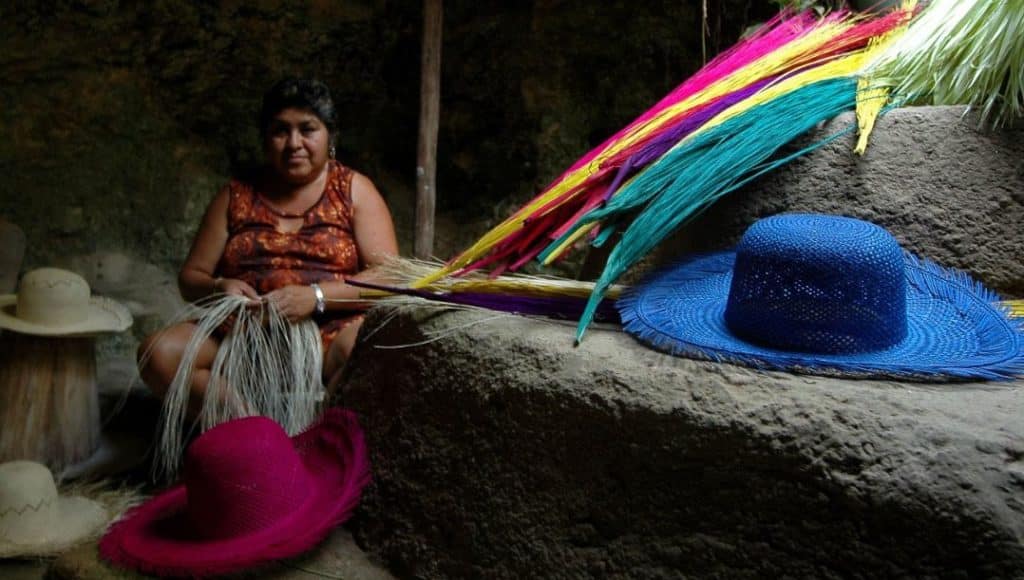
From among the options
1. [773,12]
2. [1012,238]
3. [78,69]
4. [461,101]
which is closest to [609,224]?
[1012,238]

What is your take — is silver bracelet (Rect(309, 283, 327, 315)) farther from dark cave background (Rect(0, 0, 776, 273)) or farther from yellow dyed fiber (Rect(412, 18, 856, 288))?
dark cave background (Rect(0, 0, 776, 273))

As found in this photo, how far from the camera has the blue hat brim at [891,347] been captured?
0.94m

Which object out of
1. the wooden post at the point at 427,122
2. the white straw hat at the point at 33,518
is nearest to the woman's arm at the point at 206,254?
the white straw hat at the point at 33,518

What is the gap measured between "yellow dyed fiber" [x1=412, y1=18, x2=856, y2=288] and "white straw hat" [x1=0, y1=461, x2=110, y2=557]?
1105mm

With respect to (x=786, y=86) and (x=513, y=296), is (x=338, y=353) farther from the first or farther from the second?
(x=786, y=86)

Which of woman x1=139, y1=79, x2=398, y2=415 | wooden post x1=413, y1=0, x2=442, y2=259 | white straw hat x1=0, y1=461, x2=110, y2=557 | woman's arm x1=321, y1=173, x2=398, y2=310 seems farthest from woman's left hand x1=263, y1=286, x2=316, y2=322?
wooden post x1=413, y1=0, x2=442, y2=259

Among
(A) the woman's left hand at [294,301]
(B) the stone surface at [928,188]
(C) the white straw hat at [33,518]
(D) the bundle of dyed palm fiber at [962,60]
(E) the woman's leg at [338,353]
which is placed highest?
(D) the bundle of dyed palm fiber at [962,60]

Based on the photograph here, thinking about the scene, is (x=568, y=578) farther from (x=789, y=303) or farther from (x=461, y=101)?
(x=461, y=101)

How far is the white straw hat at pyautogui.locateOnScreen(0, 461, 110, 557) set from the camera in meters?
1.74

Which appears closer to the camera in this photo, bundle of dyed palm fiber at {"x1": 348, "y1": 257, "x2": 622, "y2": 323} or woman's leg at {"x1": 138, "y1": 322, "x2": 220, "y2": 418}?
bundle of dyed palm fiber at {"x1": 348, "y1": 257, "x2": 622, "y2": 323}

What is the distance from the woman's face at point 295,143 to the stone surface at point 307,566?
45.4 inches

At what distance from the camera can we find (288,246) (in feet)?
6.98

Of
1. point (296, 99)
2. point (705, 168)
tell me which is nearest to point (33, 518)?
point (296, 99)

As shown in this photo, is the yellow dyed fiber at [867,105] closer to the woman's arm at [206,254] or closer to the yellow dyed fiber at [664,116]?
the yellow dyed fiber at [664,116]
